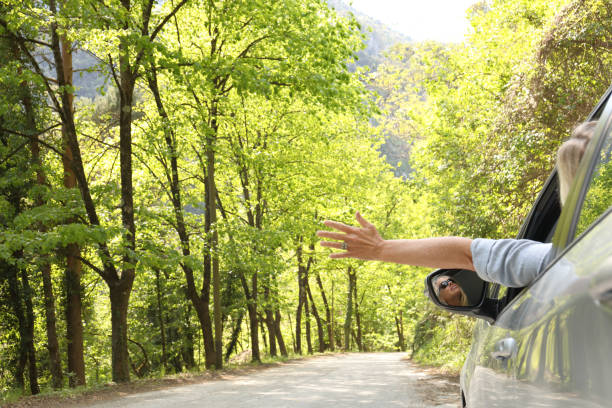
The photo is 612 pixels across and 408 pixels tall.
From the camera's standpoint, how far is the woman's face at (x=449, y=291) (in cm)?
254

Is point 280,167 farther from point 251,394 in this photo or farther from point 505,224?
point 251,394

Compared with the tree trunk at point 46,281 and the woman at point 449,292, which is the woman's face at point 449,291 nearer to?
the woman at point 449,292

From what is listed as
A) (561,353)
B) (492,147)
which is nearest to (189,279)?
(492,147)

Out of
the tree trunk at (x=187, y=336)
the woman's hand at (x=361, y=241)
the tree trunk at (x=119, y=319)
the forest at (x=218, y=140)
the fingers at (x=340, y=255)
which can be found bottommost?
the tree trunk at (x=187, y=336)

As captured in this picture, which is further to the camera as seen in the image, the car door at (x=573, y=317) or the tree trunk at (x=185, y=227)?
the tree trunk at (x=185, y=227)

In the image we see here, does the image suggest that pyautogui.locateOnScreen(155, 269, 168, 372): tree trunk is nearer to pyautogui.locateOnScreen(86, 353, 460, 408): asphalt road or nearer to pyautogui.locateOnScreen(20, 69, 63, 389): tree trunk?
pyautogui.locateOnScreen(20, 69, 63, 389): tree trunk

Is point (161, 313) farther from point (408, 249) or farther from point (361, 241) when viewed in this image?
point (408, 249)

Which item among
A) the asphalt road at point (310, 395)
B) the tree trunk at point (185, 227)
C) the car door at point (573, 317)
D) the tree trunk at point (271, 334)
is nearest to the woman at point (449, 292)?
the car door at point (573, 317)

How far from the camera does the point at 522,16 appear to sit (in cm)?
1484

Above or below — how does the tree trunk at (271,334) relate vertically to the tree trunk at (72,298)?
below

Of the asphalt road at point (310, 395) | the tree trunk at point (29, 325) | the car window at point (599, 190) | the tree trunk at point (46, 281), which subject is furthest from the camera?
the tree trunk at point (29, 325)

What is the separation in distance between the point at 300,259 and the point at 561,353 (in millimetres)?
30729

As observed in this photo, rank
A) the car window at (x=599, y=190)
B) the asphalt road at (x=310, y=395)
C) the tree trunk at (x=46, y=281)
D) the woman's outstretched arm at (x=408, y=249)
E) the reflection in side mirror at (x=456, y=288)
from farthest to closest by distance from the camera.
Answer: the tree trunk at (x=46, y=281) → the asphalt road at (x=310, y=395) → the reflection in side mirror at (x=456, y=288) → the woman's outstretched arm at (x=408, y=249) → the car window at (x=599, y=190)

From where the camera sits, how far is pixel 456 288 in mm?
2602
